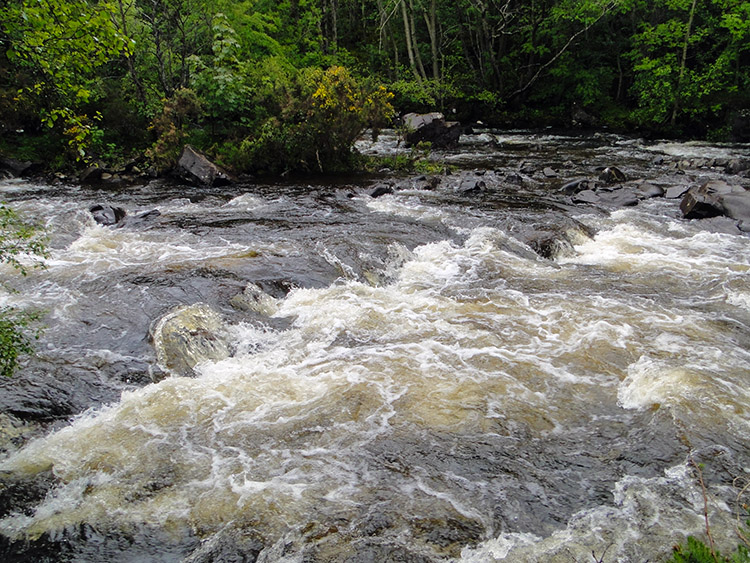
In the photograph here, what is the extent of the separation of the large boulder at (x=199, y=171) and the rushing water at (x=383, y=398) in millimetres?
4520

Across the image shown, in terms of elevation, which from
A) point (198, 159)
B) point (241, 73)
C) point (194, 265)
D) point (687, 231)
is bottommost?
point (687, 231)

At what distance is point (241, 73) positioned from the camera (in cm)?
1861

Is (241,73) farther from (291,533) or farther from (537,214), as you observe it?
(291,533)

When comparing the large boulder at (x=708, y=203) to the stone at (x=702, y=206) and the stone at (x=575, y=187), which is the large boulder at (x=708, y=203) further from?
the stone at (x=575, y=187)

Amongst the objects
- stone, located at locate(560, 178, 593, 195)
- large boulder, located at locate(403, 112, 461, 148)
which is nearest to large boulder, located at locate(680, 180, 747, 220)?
stone, located at locate(560, 178, 593, 195)

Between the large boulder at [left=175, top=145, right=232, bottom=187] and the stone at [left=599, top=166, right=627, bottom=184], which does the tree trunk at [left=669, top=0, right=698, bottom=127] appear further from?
the large boulder at [left=175, top=145, right=232, bottom=187]

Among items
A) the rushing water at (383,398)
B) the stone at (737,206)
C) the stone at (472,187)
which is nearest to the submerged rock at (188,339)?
the rushing water at (383,398)

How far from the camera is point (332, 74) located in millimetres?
16578

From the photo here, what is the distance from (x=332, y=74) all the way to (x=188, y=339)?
11.8 meters

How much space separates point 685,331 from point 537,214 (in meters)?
6.29

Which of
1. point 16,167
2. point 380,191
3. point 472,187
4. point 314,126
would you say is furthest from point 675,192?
point 16,167

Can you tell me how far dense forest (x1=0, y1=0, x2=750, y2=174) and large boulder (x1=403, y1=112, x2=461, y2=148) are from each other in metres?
1.62

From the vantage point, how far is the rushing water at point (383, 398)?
475cm

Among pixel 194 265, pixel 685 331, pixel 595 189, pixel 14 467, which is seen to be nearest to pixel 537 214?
pixel 595 189
